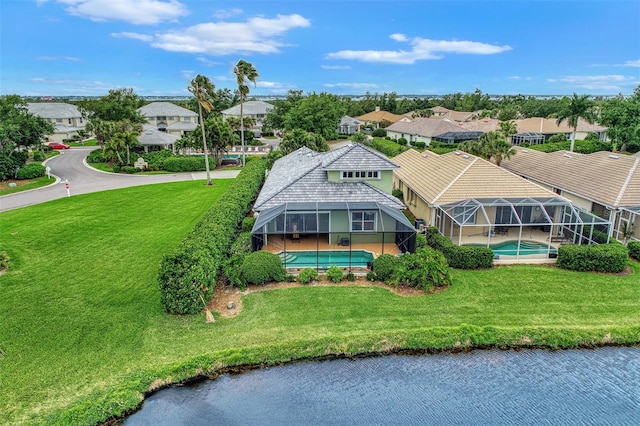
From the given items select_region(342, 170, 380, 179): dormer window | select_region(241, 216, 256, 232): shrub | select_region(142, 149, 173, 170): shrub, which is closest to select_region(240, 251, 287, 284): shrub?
select_region(241, 216, 256, 232): shrub

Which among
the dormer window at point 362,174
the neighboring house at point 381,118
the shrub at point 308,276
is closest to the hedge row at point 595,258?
the dormer window at point 362,174

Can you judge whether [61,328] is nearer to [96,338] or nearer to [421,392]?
[96,338]

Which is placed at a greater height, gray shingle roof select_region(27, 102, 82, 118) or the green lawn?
gray shingle roof select_region(27, 102, 82, 118)

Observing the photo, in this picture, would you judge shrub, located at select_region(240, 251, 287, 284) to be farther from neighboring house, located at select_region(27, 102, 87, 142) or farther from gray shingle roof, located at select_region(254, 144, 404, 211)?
neighboring house, located at select_region(27, 102, 87, 142)

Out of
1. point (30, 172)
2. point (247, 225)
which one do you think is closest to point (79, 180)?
point (30, 172)

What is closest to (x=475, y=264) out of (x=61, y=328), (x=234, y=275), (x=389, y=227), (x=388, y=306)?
(x=389, y=227)

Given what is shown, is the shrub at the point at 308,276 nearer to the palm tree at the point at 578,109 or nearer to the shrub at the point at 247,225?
the shrub at the point at 247,225

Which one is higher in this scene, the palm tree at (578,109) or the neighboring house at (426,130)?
the palm tree at (578,109)
